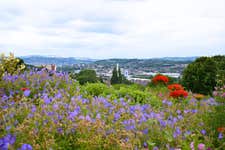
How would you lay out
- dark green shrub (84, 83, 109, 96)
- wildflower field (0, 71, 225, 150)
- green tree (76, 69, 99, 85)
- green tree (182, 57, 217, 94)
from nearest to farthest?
wildflower field (0, 71, 225, 150), dark green shrub (84, 83, 109, 96), green tree (76, 69, 99, 85), green tree (182, 57, 217, 94)

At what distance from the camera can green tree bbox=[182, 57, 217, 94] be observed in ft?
39.9

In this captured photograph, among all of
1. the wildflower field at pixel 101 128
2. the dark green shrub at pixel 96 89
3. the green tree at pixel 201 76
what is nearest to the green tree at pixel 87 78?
the dark green shrub at pixel 96 89

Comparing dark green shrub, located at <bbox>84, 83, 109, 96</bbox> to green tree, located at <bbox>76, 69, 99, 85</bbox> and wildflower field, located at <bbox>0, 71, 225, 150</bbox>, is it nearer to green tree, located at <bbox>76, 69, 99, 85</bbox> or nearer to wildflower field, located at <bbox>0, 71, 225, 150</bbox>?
green tree, located at <bbox>76, 69, 99, 85</bbox>

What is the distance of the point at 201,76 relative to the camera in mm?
12281

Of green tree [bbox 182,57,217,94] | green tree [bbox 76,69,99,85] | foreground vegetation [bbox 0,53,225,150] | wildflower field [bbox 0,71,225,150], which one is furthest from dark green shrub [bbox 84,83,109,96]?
green tree [bbox 182,57,217,94]

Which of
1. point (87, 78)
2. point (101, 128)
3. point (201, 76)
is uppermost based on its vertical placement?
point (101, 128)

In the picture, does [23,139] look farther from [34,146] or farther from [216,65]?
[216,65]

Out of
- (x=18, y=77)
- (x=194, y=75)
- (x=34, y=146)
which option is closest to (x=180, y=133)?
(x=34, y=146)

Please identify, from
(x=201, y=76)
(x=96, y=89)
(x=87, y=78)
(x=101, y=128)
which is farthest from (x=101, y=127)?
(x=201, y=76)

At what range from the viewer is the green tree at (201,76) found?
12.2 meters

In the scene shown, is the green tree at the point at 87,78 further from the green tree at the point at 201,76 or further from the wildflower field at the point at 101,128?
the wildflower field at the point at 101,128

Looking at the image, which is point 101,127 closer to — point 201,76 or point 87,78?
point 87,78

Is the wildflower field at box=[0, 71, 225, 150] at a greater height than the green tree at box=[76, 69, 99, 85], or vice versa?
the wildflower field at box=[0, 71, 225, 150]

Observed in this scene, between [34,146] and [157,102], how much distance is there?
394 centimetres
